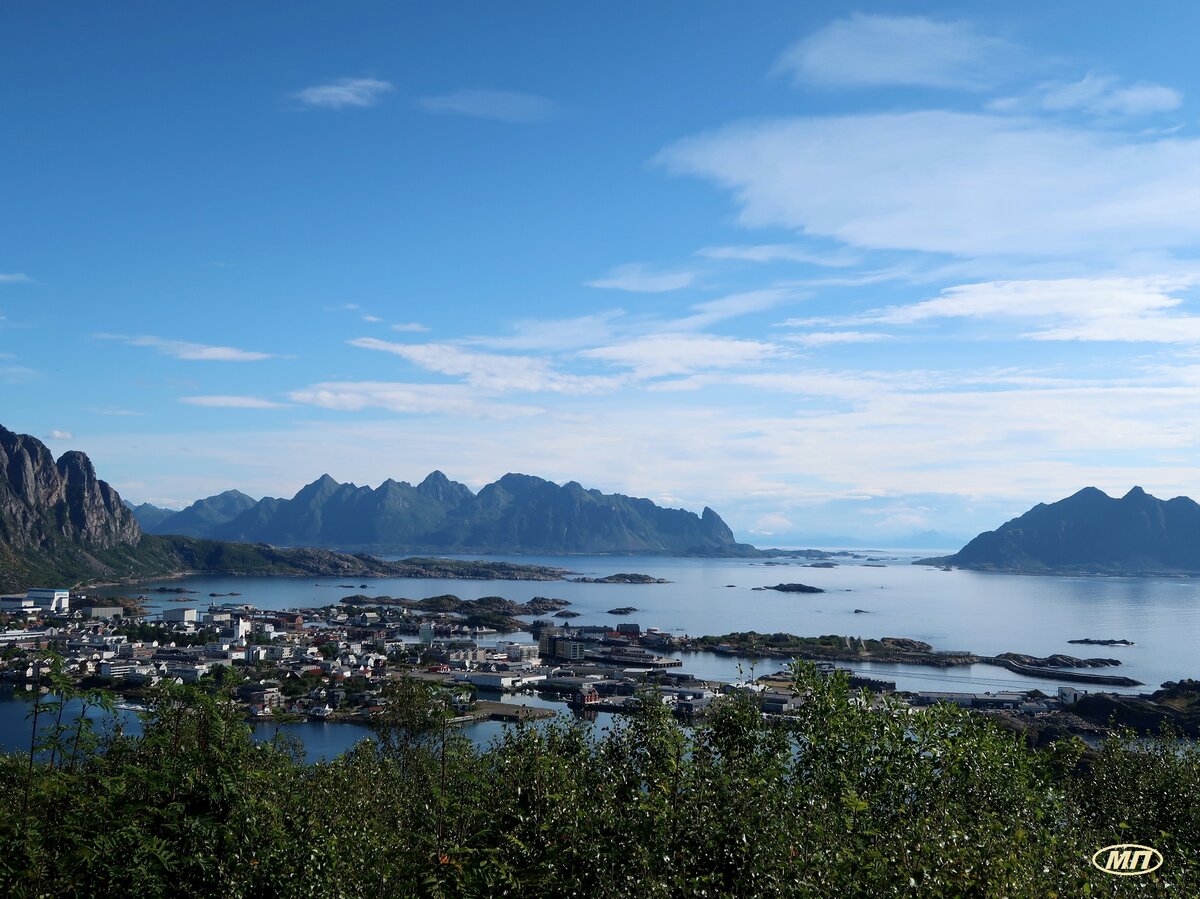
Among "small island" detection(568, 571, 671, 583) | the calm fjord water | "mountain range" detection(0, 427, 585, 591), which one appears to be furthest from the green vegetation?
"small island" detection(568, 571, 671, 583)

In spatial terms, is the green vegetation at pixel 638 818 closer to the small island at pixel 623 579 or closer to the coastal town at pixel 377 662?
the coastal town at pixel 377 662

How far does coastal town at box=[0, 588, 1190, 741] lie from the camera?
3219 centimetres

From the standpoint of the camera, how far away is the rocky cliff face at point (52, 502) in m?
90.5

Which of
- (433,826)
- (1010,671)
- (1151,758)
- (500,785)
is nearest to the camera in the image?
(500,785)

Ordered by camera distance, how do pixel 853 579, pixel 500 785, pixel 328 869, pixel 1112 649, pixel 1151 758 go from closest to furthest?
1. pixel 328 869
2. pixel 500 785
3. pixel 1151 758
4. pixel 1112 649
5. pixel 853 579

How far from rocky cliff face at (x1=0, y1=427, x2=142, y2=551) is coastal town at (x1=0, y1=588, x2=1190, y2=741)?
2393 cm

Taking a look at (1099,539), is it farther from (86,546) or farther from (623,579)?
(86,546)

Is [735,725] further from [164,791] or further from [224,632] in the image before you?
[224,632]

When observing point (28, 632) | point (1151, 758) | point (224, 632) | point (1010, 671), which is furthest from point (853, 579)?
point (1151, 758)

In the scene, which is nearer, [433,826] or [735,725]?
[433,826]

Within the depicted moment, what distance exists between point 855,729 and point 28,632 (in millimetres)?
53714

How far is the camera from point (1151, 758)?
A: 1232cm

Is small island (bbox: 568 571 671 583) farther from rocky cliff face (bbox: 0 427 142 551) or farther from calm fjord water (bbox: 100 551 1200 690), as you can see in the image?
rocky cliff face (bbox: 0 427 142 551)

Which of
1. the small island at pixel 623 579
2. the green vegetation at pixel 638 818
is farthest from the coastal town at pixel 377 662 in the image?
the small island at pixel 623 579
